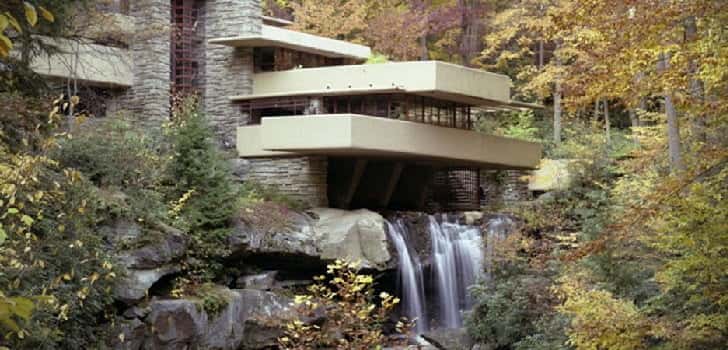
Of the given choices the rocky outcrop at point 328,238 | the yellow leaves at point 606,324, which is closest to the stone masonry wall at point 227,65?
the rocky outcrop at point 328,238

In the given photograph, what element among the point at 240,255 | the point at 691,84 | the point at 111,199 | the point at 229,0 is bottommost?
the point at 240,255

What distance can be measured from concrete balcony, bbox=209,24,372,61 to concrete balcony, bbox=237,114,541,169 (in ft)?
7.15

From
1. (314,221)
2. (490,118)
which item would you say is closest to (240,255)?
(314,221)

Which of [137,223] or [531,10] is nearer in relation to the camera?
[137,223]

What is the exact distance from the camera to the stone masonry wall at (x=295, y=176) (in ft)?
81.9

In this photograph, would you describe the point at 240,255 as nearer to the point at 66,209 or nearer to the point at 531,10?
the point at 66,209

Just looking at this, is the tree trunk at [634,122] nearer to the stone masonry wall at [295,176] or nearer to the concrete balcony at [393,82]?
the concrete balcony at [393,82]

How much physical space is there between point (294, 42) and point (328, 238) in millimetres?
6322

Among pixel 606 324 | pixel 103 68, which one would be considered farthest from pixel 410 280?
pixel 606 324

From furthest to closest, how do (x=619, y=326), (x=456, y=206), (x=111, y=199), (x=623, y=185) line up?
(x=456, y=206)
(x=623, y=185)
(x=111, y=199)
(x=619, y=326)

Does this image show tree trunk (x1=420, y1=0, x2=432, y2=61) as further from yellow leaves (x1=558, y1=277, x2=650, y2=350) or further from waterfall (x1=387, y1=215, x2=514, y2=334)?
yellow leaves (x1=558, y1=277, x2=650, y2=350)

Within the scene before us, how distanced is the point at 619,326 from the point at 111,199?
29.2ft

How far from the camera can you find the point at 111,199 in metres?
17.1

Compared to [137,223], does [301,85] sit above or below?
above
